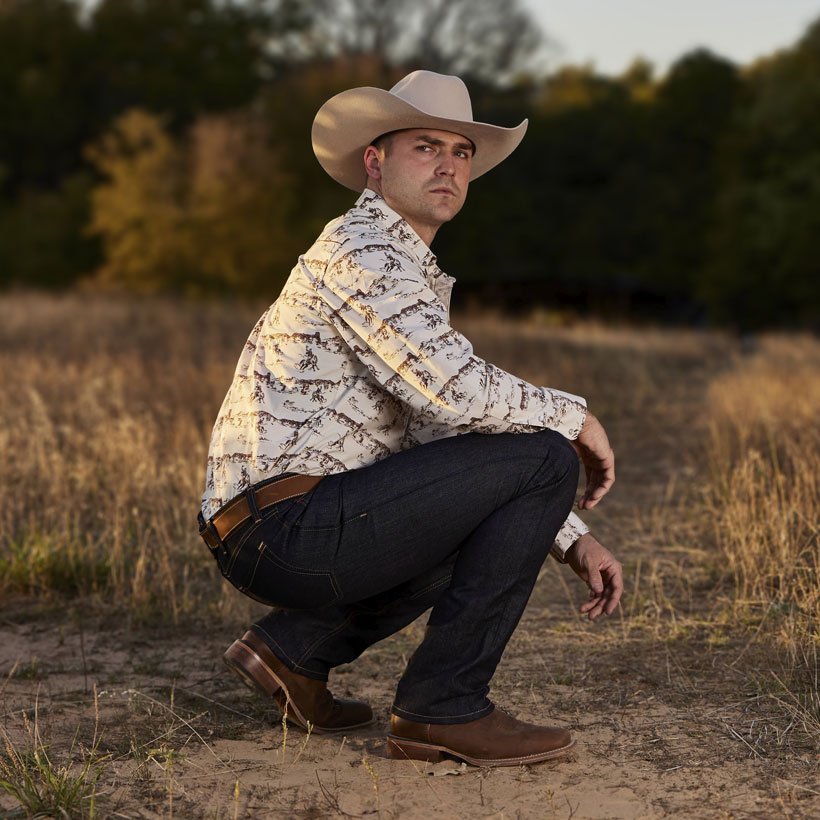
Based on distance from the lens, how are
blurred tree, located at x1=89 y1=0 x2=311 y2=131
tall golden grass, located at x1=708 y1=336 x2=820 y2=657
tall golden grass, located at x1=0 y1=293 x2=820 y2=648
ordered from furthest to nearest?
1. blurred tree, located at x1=89 y1=0 x2=311 y2=131
2. tall golden grass, located at x1=0 y1=293 x2=820 y2=648
3. tall golden grass, located at x1=708 y1=336 x2=820 y2=657

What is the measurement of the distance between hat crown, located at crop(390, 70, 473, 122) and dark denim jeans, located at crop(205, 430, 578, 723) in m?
0.97

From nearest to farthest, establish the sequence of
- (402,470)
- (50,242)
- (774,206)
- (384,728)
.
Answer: (402,470) → (384,728) → (774,206) → (50,242)

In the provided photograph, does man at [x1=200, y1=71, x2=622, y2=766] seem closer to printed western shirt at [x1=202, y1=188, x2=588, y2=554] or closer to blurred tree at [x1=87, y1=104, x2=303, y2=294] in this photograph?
printed western shirt at [x1=202, y1=188, x2=588, y2=554]

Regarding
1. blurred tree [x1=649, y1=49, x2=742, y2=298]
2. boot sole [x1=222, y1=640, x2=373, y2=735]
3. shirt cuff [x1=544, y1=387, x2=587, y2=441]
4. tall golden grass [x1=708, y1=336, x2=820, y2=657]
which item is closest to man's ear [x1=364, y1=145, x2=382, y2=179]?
shirt cuff [x1=544, y1=387, x2=587, y2=441]

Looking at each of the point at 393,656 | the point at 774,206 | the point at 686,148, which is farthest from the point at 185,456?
the point at 686,148

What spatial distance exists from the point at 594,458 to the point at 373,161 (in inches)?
43.3

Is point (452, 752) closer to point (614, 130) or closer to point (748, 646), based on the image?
point (748, 646)

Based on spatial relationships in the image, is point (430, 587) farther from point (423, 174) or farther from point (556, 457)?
point (423, 174)

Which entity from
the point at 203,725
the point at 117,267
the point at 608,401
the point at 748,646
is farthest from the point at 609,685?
the point at 117,267

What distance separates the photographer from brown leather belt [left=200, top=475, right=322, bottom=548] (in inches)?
117

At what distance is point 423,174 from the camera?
127 inches

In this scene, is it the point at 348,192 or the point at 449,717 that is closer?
the point at 449,717

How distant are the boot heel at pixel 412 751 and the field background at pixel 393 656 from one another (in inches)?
1.6

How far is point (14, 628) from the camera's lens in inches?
171
